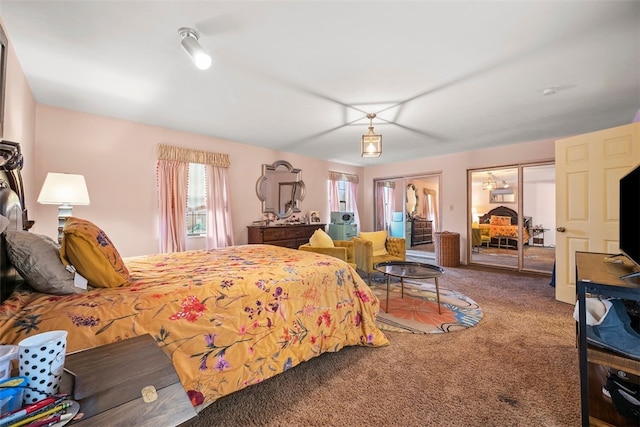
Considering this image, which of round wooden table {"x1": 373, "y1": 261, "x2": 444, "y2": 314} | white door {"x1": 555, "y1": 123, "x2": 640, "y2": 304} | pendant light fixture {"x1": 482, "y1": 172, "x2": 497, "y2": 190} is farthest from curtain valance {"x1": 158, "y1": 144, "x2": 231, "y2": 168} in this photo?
pendant light fixture {"x1": 482, "y1": 172, "x2": 497, "y2": 190}

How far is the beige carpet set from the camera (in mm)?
1401

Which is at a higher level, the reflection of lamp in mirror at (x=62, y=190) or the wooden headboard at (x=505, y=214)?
the reflection of lamp in mirror at (x=62, y=190)

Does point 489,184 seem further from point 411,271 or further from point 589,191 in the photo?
point 411,271

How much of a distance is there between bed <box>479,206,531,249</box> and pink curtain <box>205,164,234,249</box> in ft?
19.2

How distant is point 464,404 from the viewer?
149 cm

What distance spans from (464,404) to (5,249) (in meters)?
2.45

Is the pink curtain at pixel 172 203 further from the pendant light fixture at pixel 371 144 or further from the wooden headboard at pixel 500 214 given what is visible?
the wooden headboard at pixel 500 214

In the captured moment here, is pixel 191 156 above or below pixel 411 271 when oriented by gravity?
above

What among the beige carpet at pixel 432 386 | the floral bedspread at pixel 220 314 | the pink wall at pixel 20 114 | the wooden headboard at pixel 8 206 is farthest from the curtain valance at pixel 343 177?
the wooden headboard at pixel 8 206

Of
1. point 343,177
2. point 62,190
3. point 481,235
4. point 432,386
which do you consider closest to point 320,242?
point 432,386

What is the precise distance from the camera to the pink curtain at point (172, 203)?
375cm

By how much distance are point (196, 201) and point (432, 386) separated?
3.92m

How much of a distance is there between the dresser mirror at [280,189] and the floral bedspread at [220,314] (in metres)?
2.87

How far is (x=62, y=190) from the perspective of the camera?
8.28 feet
